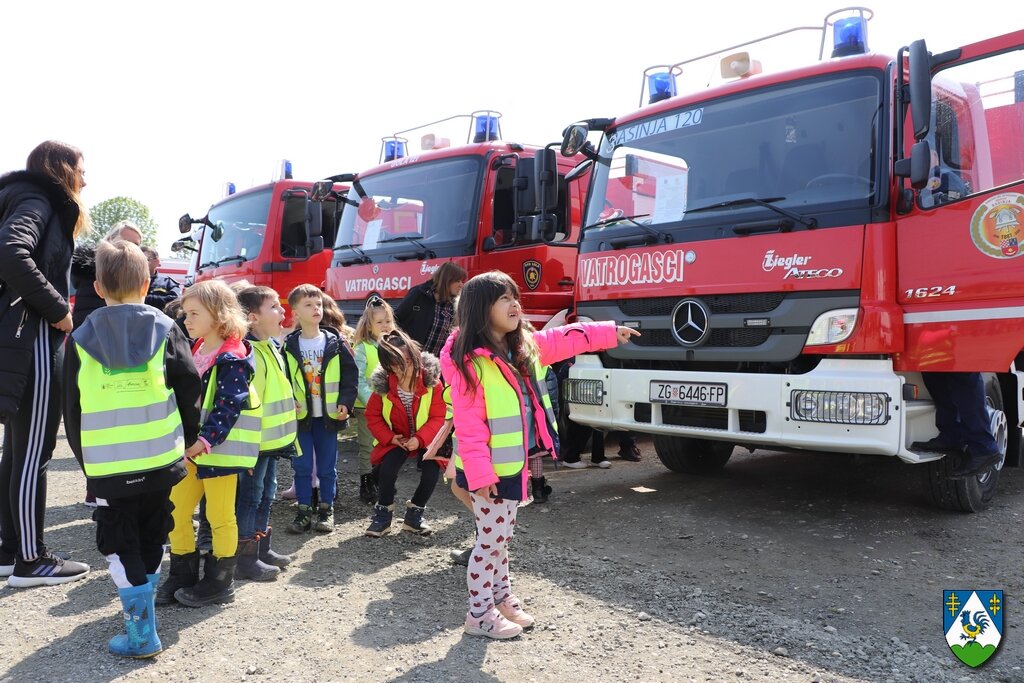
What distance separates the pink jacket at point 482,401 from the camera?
310cm

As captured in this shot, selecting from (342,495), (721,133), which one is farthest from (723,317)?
(342,495)

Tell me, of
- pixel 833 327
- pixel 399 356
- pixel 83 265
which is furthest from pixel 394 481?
pixel 833 327

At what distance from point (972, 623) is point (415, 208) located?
17.2 feet

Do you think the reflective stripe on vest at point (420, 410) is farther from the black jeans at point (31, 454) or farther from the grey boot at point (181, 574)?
the black jeans at point (31, 454)

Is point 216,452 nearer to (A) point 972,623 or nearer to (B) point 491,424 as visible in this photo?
(B) point 491,424

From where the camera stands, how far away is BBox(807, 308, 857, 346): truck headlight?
4.19 m

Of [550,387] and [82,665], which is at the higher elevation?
[550,387]

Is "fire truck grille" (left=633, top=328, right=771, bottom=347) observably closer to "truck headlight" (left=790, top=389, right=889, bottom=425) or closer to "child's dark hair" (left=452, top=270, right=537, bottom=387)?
"truck headlight" (left=790, top=389, right=889, bottom=425)

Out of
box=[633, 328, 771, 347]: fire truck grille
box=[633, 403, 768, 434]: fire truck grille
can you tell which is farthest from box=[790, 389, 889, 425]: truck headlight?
box=[633, 328, 771, 347]: fire truck grille

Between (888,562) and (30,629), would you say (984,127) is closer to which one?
(888,562)

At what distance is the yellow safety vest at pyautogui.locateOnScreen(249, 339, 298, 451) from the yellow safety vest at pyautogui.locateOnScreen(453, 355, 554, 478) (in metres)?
1.29

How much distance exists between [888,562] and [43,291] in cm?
420

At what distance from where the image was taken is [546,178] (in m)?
6.01

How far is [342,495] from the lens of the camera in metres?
5.60
